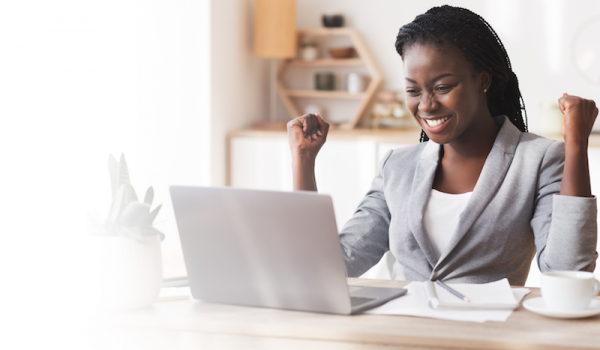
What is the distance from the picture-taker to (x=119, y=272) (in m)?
1.05

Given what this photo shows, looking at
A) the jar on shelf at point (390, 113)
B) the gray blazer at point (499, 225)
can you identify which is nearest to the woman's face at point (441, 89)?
the gray blazer at point (499, 225)

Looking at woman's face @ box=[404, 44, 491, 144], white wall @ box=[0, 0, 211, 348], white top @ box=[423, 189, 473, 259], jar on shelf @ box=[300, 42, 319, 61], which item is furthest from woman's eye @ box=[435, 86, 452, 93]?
jar on shelf @ box=[300, 42, 319, 61]

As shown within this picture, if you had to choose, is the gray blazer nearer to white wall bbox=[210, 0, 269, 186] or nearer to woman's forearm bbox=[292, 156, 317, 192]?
woman's forearm bbox=[292, 156, 317, 192]

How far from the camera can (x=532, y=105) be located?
3596 mm

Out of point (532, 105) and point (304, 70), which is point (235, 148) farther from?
point (532, 105)

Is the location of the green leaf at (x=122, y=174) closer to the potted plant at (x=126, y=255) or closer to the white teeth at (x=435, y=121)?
the potted plant at (x=126, y=255)

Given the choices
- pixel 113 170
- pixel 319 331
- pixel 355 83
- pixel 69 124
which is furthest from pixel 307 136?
pixel 355 83

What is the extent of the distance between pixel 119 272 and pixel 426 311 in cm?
50

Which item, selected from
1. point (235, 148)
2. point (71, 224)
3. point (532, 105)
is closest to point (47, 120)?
point (71, 224)

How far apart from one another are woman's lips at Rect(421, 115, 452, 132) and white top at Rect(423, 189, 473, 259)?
0.16 meters

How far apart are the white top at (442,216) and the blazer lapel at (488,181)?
0.21 feet

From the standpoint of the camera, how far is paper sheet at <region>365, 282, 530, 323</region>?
993 millimetres

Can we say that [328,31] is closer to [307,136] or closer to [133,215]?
[307,136]

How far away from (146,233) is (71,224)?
119 centimetres
